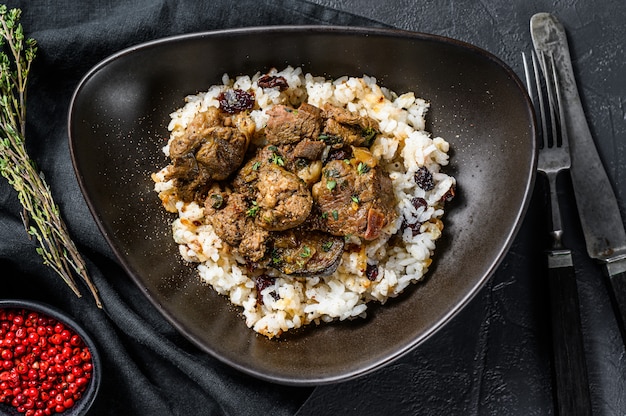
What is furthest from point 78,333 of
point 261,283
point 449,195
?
point 449,195

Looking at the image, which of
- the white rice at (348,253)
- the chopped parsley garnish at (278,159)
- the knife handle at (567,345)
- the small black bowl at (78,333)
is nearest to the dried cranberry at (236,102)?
the white rice at (348,253)

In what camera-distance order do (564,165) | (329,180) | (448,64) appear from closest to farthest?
(329,180) < (448,64) < (564,165)

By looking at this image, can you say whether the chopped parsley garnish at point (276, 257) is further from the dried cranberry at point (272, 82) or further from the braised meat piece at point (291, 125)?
the dried cranberry at point (272, 82)

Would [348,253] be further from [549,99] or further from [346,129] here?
[549,99]

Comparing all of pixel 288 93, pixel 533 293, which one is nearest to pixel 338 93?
pixel 288 93

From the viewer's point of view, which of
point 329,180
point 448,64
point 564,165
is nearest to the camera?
point 329,180

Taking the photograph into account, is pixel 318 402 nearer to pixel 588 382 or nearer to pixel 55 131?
pixel 588 382

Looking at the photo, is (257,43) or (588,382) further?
(588,382)

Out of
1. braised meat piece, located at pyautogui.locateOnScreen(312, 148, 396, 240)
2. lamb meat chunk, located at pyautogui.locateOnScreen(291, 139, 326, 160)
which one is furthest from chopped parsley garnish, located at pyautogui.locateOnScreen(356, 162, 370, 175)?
lamb meat chunk, located at pyautogui.locateOnScreen(291, 139, 326, 160)
